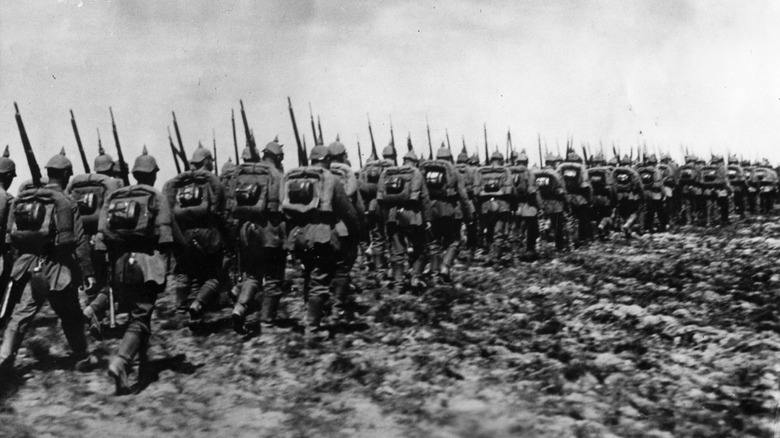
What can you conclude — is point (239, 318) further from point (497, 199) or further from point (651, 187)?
point (651, 187)

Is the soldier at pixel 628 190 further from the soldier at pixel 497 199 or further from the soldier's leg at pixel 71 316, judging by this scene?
the soldier's leg at pixel 71 316

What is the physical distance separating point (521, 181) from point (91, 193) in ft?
25.9

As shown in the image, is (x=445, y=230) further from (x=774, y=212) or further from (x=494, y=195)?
(x=774, y=212)

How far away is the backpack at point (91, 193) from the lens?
30.7 ft

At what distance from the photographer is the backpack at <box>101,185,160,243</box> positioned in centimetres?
667

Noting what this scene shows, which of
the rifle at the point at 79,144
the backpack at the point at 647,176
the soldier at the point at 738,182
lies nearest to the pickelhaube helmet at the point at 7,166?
the rifle at the point at 79,144

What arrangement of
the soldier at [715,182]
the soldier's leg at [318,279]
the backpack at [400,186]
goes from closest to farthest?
the soldier's leg at [318,279] < the backpack at [400,186] < the soldier at [715,182]

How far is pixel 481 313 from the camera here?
9.34 metres

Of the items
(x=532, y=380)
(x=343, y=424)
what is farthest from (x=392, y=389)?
(x=532, y=380)

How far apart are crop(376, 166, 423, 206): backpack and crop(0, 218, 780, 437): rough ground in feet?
4.90

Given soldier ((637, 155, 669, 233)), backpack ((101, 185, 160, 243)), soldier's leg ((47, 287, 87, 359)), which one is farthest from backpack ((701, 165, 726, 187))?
soldier's leg ((47, 287, 87, 359))

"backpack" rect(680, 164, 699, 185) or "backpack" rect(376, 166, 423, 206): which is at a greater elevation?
"backpack" rect(376, 166, 423, 206)

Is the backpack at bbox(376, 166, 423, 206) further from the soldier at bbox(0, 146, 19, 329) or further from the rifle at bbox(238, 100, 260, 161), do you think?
the soldier at bbox(0, 146, 19, 329)

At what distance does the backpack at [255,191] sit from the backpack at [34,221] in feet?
7.55
